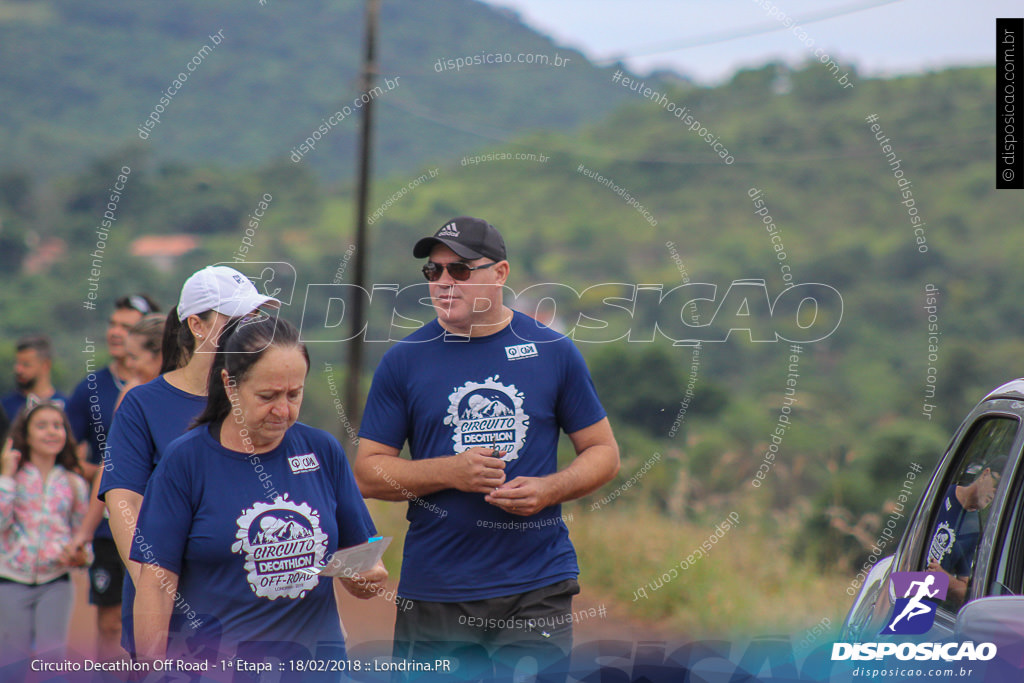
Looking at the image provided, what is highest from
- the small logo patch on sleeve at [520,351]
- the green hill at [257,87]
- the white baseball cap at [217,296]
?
the green hill at [257,87]

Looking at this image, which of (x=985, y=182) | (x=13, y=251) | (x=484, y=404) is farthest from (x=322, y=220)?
(x=985, y=182)

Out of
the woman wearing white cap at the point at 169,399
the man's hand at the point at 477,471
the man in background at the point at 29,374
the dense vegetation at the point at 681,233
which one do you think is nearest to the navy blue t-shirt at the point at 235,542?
the woman wearing white cap at the point at 169,399

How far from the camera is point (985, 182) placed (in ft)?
135

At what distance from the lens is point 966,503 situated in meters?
3.19

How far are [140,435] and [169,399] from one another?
0.15 meters

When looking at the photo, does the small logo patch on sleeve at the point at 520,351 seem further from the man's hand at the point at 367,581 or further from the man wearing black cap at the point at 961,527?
the man wearing black cap at the point at 961,527

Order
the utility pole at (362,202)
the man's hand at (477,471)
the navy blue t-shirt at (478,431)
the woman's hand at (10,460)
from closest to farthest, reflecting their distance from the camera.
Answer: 1. the man's hand at (477,471)
2. the navy blue t-shirt at (478,431)
3. the woman's hand at (10,460)
4. the utility pole at (362,202)

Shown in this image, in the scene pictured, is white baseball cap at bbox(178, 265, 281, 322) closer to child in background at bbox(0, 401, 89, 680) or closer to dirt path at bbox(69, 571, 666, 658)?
child in background at bbox(0, 401, 89, 680)

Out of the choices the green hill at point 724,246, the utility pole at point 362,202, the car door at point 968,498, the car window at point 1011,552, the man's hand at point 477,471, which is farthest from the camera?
the green hill at point 724,246

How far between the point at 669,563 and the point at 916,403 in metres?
23.2

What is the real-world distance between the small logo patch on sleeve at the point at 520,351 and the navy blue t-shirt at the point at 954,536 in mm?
1484

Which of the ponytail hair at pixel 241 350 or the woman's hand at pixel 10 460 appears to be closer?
the ponytail hair at pixel 241 350

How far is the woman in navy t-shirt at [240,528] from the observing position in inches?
115

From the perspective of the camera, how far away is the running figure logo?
300 centimetres
